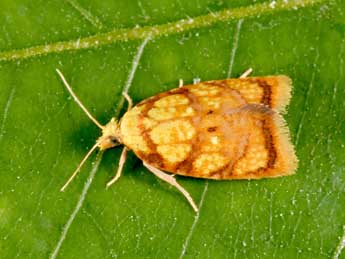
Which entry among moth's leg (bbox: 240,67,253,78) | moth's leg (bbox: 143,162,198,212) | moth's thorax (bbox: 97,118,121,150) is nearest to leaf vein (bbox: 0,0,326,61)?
moth's leg (bbox: 240,67,253,78)

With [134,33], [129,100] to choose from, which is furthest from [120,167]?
[134,33]

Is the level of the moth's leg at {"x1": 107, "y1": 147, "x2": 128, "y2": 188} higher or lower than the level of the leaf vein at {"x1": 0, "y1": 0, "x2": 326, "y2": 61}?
lower

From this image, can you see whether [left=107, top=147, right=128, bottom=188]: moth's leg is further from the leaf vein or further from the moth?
the leaf vein

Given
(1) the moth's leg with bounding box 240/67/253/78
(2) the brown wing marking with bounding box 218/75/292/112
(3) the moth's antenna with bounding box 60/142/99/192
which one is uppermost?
(1) the moth's leg with bounding box 240/67/253/78

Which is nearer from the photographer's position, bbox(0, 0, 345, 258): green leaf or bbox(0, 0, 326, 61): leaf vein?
bbox(0, 0, 345, 258): green leaf

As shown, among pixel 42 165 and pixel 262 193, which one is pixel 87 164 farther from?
pixel 262 193

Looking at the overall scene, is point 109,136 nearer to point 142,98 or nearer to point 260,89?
point 142,98

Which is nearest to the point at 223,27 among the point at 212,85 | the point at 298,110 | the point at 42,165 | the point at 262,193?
the point at 212,85
